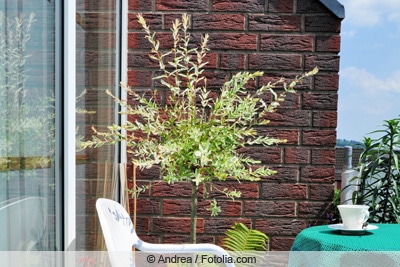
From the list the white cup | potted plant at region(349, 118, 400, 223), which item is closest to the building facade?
potted plant at region(349, 118, 400, 223)

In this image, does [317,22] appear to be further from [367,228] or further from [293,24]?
[367,228]

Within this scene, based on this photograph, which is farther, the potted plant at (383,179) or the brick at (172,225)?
the potted plant at (383,179)

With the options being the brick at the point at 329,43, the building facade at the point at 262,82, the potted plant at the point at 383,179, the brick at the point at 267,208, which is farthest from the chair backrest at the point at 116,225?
the potted plant at the point at 383,179

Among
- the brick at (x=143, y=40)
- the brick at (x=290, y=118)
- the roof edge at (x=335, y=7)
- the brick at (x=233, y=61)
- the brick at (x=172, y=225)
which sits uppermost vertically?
the roof edge at (x=335, y=7)

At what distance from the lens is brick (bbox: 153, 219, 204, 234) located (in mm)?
2951

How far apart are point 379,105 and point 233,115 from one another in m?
1.57

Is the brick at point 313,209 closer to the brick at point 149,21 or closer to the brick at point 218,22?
the brick at point 218,22

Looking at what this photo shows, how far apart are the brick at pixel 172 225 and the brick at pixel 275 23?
1.18m

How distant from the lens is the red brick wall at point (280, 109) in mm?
2918

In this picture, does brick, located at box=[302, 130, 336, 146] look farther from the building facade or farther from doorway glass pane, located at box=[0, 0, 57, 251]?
doorway glass pane, located at box=[0, 0, 57, 251]

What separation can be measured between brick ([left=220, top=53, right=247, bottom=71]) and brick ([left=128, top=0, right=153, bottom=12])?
20.6 inches

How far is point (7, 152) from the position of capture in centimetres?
103

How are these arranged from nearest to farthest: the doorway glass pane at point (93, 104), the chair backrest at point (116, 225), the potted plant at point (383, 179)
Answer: the chair backrest at point (116, 225) → the doorway glass pane at point (93, 104) → the potted plant at point (383, 179)

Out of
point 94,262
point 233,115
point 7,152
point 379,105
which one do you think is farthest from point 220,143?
point 379,105
